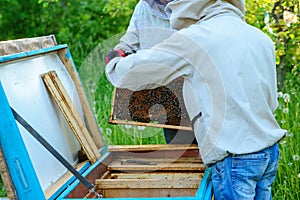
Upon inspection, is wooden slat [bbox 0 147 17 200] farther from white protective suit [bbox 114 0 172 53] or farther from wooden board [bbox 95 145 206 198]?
white protective suit [bbox 114 0 172 53]

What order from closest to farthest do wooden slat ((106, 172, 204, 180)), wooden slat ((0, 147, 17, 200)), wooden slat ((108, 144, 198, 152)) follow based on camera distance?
wooden slat ((0, 147, 17, 200)) → wooden slat ((106, 172, 204, 180)) → wooden slat ((108, 144, 198, 152))

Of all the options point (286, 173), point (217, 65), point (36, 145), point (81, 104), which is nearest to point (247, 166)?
point (217, 65)

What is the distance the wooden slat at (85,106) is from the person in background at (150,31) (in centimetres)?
33

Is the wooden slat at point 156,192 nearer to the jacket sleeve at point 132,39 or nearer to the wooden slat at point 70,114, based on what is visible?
the wooden slat at point 70,114

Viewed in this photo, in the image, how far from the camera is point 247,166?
2201 millimetres

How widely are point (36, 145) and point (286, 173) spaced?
81.8 inches

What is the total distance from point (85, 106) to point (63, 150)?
0.42 meters

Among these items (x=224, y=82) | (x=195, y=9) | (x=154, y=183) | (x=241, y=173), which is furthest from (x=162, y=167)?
(x=195, y=9)

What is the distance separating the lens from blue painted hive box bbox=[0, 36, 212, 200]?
6.94 feet

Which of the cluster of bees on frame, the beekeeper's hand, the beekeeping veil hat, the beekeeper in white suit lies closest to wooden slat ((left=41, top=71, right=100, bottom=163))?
the cluster of bees on frame

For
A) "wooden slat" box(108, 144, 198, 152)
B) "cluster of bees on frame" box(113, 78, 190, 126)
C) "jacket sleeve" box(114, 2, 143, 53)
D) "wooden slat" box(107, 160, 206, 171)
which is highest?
"jacket sleeve" box(114, 2, 143, 53)

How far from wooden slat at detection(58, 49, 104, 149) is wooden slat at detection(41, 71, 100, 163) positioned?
16 cm

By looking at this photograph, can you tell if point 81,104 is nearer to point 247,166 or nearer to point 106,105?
point 247,166

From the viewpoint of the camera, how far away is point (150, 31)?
119 inches
